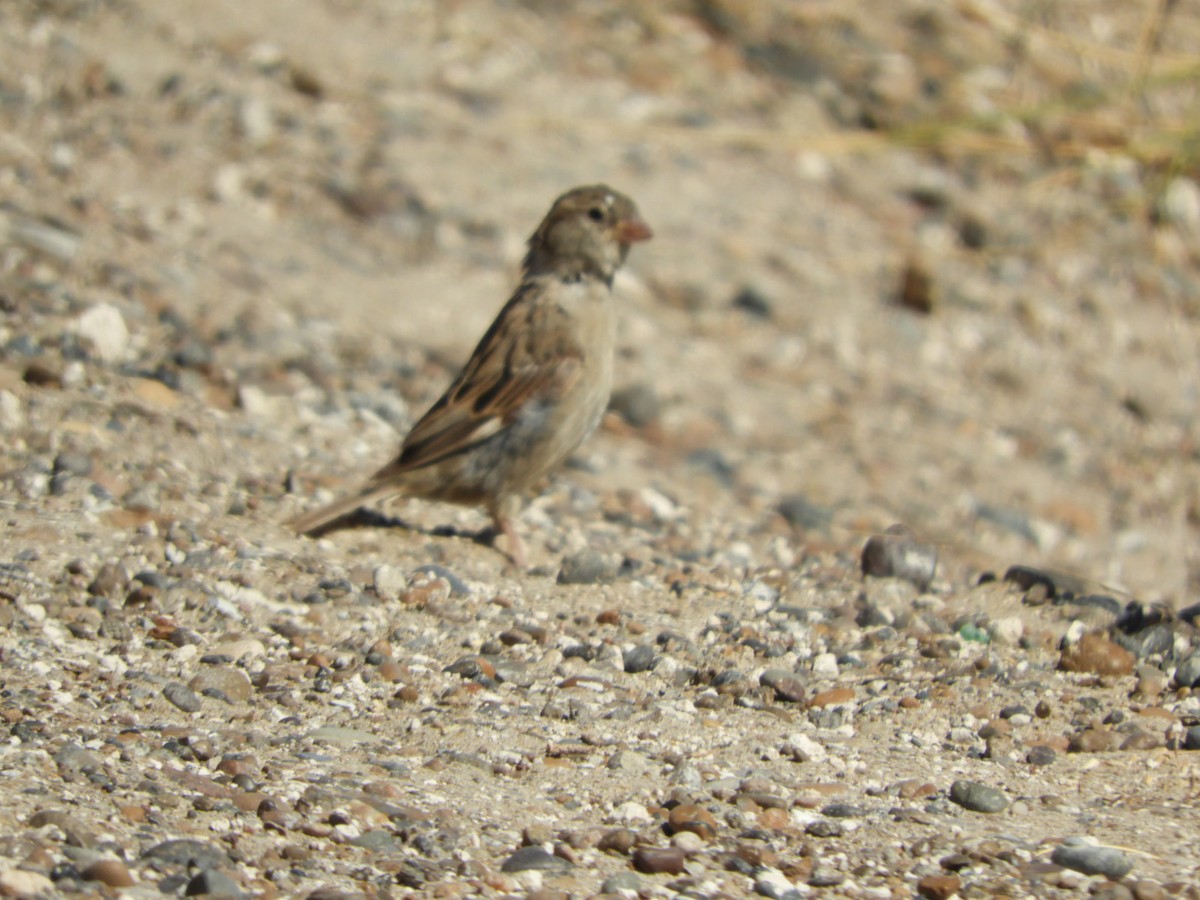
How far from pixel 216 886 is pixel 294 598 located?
1.43 metres

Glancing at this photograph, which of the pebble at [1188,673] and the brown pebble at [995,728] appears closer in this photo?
the brown pebble at [995,728]

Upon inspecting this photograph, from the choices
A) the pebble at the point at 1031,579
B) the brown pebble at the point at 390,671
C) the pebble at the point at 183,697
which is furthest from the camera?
the pebble at the point at 1031,579

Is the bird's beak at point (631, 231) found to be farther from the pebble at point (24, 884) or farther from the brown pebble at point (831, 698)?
the pebble at point (24, 884)

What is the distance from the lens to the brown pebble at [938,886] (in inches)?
104

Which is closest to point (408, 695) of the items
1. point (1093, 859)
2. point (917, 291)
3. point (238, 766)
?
point (238, 766)

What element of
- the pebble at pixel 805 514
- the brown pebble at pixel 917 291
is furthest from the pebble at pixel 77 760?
the brown pebble at pixel 917 291

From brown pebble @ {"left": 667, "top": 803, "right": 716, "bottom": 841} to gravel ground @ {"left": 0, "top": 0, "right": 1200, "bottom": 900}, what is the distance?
1 cm

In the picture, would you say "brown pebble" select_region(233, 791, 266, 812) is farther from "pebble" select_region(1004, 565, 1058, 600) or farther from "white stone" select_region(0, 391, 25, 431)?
"pebble" select_region(1004, 565, 1058, 600)

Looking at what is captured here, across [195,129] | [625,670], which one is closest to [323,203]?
[195,129]

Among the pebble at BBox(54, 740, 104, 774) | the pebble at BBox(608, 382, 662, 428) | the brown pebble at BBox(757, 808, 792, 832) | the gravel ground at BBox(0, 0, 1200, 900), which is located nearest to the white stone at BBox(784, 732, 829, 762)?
the gravel ground at BBox(0, 0, 1200, 900)

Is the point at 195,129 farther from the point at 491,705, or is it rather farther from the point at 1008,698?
the point at 1008,698

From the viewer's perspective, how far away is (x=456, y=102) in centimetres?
740

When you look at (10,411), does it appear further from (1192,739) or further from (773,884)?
(1192,739)

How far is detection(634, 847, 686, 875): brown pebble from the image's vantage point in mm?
2697
